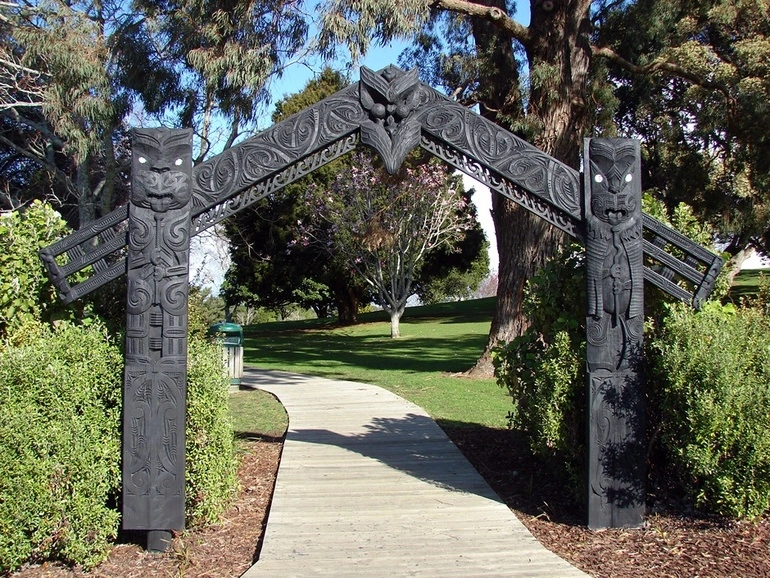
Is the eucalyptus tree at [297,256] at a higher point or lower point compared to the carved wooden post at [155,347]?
higher

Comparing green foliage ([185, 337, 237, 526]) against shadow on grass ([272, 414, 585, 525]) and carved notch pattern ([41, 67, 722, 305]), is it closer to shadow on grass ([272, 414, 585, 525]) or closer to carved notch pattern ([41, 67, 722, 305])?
carved notch pattern ([41, 67, 722, 305])

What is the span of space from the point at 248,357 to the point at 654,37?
13.2m

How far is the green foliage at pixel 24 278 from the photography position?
605cm

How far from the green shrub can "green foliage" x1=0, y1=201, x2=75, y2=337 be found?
200 inches

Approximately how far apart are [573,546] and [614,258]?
2.17 meters

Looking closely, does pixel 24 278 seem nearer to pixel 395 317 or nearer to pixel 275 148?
pixel 275 148

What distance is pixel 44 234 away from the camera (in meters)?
6.37

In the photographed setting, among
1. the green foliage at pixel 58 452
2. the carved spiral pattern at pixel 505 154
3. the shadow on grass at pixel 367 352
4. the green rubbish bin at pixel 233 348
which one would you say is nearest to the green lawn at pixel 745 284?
the shadow on grass at pixel 367 352

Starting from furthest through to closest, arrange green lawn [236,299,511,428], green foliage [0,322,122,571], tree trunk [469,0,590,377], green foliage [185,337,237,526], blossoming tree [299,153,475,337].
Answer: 1. blossoming tree [299,153,475,337]
2. tree trunk [469,0,590,377]
3. green lawn [236,299,511,428]
4. green foliage [185,337,237,526]
5. green foliage [0,322,122,571]

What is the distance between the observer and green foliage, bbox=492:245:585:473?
5691 millimetres

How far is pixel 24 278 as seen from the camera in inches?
239

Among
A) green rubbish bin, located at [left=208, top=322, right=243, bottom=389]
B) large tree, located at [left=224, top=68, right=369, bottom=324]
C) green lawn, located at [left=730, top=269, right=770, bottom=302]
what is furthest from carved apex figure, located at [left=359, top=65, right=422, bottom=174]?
green lawn, located at [left=730, top=269, right=770, bottom=302]

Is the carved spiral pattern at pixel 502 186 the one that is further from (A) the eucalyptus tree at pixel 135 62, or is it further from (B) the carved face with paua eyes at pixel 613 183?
(A) the eucalyptus tree at pixel 135 62

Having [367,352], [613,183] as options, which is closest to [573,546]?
[613,183]
